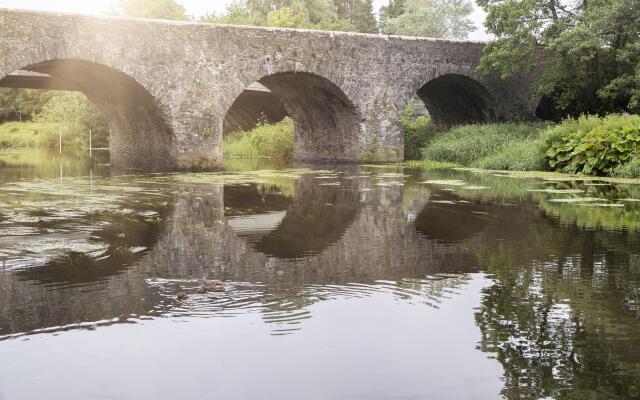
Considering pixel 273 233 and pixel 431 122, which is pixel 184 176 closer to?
pixel 273 233

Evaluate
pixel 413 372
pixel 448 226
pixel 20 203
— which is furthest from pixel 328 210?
pixel 413 372

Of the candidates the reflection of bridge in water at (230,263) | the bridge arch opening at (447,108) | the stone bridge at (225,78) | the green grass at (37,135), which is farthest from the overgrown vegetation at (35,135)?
the reflection of bridge in water at (230,263)

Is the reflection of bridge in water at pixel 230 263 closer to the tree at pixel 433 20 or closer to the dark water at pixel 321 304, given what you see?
the dark water at pixel 321 304

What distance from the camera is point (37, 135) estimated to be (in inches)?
1943

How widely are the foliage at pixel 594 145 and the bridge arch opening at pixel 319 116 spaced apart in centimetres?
712

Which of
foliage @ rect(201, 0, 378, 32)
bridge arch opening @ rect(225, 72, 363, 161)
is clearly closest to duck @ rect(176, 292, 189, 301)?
bridge arch opening @ rect(225, 72, 363, 161)

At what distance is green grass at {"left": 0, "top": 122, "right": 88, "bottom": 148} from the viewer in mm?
45062

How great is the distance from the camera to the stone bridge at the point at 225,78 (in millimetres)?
19266

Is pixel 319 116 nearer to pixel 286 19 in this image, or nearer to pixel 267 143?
pixel 267 143

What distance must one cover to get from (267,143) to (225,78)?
11405mm

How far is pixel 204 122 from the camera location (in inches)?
855

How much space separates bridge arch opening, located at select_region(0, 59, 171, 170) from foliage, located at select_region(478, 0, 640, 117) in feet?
33.1

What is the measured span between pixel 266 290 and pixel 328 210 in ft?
18.7

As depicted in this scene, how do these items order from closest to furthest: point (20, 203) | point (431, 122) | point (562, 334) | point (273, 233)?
point (562, 334) → point (273, 233) → point (20, 203) → point (431, 122)
